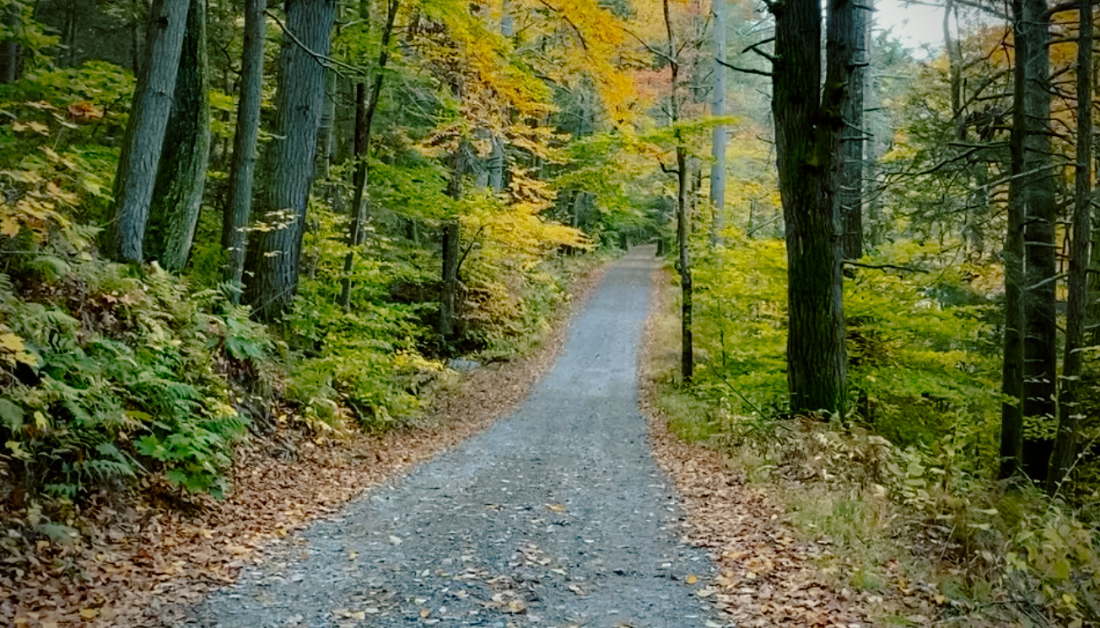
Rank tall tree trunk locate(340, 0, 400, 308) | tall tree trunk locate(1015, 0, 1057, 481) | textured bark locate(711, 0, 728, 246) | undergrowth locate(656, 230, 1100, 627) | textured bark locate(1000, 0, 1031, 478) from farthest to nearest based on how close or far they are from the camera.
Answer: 1. textured bark locate(711, 0, 728, 246)
2. tall tree trunk locate(340, 0, 400, 308)
3. tall tree trunk locate(1015, 0, 1057, 481)
4. textured bark locate(1000, 0, 1031, 478)
5. undergrowth locate(656, 230, 1100, 627)

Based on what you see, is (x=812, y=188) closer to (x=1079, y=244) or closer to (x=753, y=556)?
(x=1079, y=244)

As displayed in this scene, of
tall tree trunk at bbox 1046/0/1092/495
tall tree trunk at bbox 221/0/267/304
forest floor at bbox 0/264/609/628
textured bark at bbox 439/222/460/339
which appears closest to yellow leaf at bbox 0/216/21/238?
forest floor at bbox 0/264/609/628

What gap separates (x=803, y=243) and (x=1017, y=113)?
3.23 meters

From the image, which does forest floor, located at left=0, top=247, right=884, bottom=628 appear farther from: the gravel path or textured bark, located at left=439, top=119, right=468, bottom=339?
textured bark, located at left=439, top=119, right=468, bottom=339

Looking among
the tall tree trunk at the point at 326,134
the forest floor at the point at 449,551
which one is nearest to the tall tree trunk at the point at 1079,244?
the forest floor at the point at 449,551

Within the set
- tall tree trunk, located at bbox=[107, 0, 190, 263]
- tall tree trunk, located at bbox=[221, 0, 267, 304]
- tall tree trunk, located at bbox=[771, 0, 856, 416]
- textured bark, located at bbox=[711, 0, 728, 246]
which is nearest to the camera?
tall tree trunk, located at bbox=[107, 0, 190, 263]

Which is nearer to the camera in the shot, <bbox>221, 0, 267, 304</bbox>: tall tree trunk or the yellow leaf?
the yellow leaf

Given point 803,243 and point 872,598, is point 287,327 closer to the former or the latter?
point 803,243

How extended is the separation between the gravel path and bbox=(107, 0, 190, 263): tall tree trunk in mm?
3477

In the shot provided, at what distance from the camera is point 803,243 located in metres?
7.89

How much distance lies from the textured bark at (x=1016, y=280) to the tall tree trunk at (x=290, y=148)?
8.51 metres

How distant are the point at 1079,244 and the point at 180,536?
8.78m

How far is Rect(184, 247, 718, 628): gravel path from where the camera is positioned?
14.2 feet

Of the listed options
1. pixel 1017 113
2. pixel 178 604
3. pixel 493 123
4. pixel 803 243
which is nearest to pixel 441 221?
pixel 493 123
